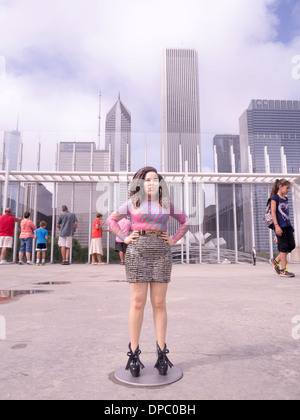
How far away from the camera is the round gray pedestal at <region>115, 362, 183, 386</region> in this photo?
4.21 feet

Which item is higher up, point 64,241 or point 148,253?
point 64,241

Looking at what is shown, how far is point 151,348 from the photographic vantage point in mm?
1780

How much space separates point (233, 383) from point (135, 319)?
559mm

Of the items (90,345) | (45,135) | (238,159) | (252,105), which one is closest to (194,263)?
(238,159)

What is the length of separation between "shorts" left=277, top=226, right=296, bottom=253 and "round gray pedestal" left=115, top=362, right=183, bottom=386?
458 cm

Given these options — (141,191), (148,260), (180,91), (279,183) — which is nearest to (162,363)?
(148,260)

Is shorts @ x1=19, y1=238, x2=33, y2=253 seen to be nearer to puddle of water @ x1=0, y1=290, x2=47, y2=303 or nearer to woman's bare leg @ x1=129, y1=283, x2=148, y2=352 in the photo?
puddle of water @ x1=0, y1=290, x2=47, y2=303

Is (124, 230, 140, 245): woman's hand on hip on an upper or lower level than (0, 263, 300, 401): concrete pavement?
upper

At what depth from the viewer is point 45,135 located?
33.8 ft

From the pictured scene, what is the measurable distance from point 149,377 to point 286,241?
474cm

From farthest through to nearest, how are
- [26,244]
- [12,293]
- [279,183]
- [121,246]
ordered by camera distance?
[26,244], [121,246], [279,183], [12,293]

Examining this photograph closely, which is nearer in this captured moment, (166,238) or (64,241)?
(166,238)

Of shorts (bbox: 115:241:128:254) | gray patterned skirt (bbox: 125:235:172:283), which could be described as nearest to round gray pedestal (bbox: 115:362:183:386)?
gray patterned skirt (bbox: 125:235:172:283)

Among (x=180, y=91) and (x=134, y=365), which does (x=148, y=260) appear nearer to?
(x=134, y=365)
